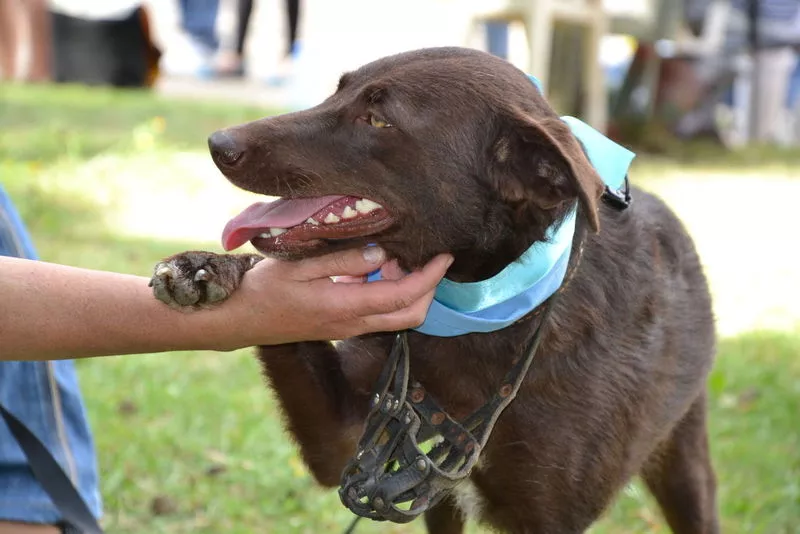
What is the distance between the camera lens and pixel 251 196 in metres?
7.81

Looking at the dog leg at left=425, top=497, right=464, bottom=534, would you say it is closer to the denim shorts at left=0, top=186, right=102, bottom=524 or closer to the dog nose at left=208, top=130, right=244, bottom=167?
the denim shorts at left=0, top=186, right=102, bottom=524

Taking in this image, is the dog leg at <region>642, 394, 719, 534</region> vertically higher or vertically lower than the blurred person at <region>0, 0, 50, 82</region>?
higher

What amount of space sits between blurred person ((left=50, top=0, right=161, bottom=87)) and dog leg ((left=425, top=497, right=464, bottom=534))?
929 centimetres

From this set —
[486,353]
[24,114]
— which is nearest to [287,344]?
[486,353]

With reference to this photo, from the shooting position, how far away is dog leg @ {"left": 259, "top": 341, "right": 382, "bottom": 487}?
2.56 m

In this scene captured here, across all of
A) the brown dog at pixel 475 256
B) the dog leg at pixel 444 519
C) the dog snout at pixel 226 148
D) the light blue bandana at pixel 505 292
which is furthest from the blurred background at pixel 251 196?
the dog snout at pixel 226 148

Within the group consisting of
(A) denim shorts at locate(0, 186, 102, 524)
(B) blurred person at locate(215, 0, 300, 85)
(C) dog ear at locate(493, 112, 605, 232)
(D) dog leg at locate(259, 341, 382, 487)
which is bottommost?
(B) blurred person at locate(215, 0, 300, 85)

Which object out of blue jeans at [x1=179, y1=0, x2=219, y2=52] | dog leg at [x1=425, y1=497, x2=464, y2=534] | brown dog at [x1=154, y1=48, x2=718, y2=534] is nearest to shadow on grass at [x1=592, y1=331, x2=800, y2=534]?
dog leg at [x1=425, y1=497, x2=464, y2=534]

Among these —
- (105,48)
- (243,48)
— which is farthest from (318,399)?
(243,48)

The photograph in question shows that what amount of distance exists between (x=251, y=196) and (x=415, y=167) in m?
5.53

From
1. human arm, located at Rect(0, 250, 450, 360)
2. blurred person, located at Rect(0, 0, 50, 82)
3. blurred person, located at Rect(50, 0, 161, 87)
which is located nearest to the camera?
human arm, located at Rect(0, 250, 450, 360)

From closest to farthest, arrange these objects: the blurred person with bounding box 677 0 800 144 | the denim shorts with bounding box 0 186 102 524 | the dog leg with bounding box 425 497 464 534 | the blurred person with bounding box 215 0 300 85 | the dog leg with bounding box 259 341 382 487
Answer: the dog leg with bounding box 259 341 382 487
the denim shorts with bounding box 0 186 102 524
the dog leg with bounding box 425 497 464 534
the blurred person with bounding box 677 0 800 144
the blurred person with bounding box 215 0 300 85

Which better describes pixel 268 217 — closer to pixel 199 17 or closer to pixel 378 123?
pixel 378 123

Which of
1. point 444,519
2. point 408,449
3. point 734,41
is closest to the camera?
point 408,449
